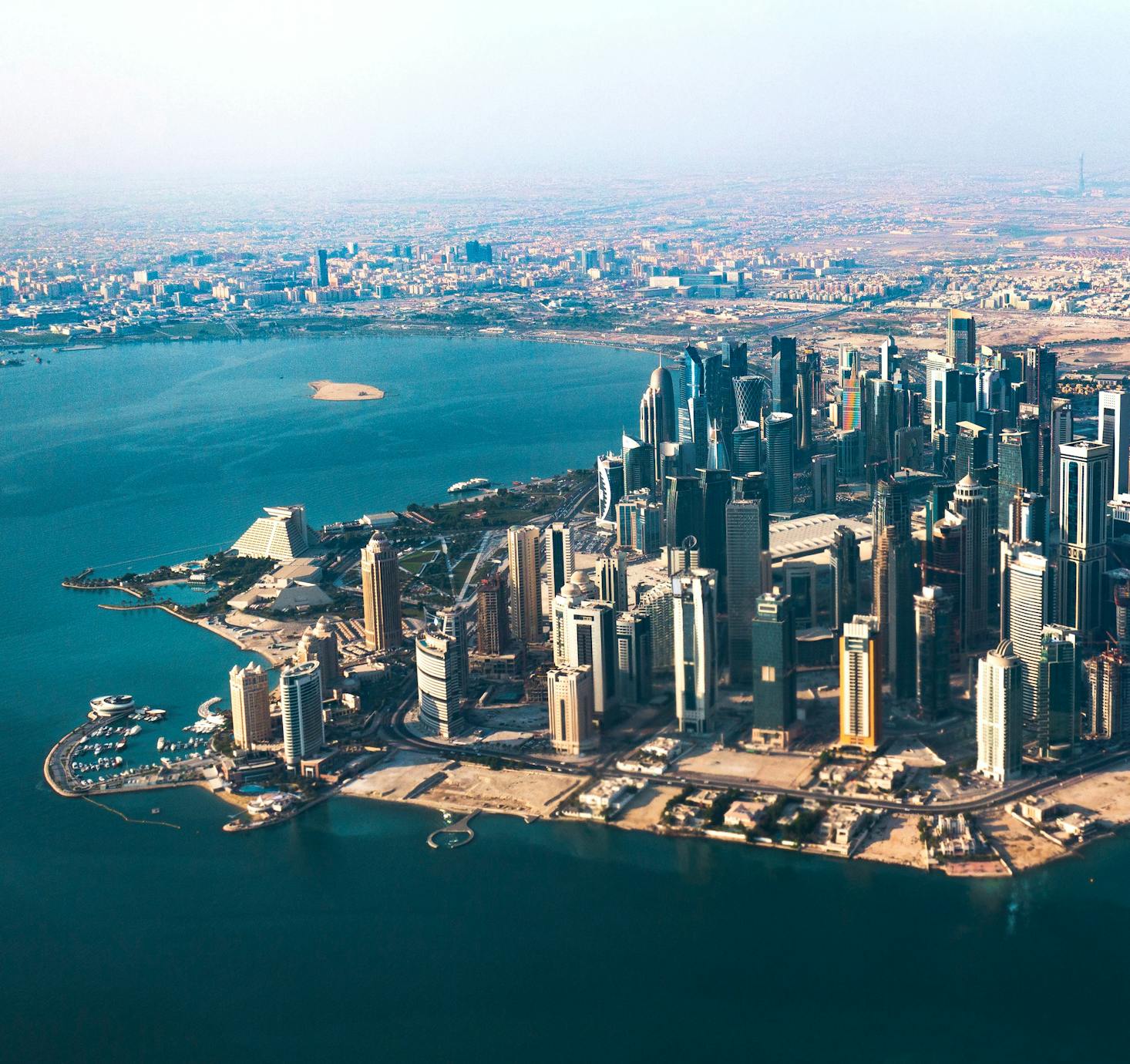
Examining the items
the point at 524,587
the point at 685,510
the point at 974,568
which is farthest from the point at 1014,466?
the point at 524,587

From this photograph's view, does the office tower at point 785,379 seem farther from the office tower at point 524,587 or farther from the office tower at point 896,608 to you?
the office tower at point 896,608

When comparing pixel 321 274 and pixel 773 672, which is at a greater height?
pixel 321 274

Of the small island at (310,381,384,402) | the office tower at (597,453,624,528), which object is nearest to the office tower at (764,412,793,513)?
the office tower at (597,453,624,528)

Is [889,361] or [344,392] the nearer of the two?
[889,361]

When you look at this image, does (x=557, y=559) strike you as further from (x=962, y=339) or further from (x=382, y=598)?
(x=962, y=339)

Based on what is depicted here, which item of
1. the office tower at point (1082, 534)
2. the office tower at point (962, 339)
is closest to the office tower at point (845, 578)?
the office tower at point (1082, 534)

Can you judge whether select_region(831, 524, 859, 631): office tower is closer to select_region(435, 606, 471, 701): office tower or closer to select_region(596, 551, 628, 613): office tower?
select_region(596, 551, 628, 613): office tower
